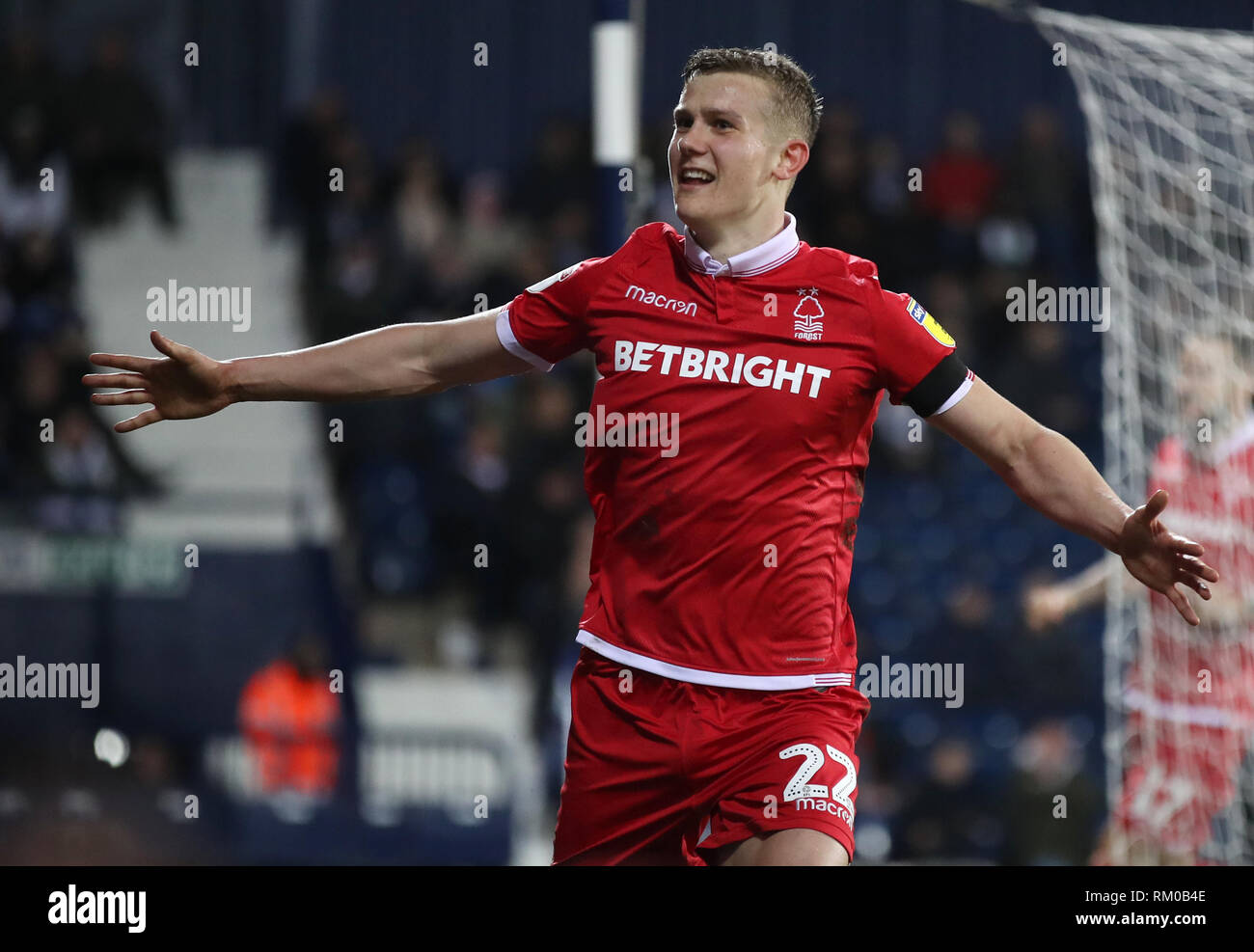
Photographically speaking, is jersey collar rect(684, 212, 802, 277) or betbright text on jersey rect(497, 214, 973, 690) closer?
betbright text on jersey rect(497, 214, 973, 690)

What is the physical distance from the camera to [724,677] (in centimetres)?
341

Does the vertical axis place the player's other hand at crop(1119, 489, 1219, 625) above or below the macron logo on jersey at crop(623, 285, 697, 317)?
below

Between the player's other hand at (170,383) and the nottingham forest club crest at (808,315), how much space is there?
1305mm

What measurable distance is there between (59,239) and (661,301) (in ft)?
24.4

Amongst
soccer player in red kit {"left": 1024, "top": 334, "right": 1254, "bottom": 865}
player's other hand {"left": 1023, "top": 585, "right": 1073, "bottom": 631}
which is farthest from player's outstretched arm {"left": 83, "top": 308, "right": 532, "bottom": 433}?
soccer player in red kit {"left": 1024, "top": 334, "right": 1254, "bottom": 865}

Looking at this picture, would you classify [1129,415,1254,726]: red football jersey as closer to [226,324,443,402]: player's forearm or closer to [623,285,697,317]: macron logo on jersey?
[623,285,697,317]: macron logo on jersey

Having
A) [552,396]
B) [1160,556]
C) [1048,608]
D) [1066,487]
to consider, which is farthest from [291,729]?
[1160,556]

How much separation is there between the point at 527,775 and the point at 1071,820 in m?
2.61

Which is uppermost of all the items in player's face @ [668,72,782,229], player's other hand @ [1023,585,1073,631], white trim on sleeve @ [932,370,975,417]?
player's face @ [668,72,782,229]

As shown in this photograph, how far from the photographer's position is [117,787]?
7359 mm

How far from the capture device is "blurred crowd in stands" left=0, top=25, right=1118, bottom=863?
8.12 m

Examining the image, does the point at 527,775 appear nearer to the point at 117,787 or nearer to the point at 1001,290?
the point at 117,787

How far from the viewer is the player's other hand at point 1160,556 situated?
335 cm

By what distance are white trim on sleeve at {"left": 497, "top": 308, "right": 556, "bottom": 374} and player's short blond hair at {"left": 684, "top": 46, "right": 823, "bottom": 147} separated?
697 millimetres
